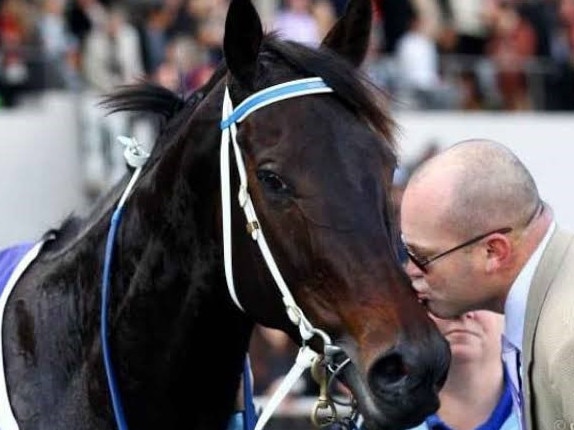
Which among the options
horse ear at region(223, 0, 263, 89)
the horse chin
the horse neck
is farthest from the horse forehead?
the horse chin

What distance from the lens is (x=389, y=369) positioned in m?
3.74

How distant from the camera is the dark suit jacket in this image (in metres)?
3.61

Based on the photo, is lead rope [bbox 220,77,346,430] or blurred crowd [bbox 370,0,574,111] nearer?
lead rope [bbox 220,77,346,430]

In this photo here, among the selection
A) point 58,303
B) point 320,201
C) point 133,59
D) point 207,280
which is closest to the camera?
point 320,201

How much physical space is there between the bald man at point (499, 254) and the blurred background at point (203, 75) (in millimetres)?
8308

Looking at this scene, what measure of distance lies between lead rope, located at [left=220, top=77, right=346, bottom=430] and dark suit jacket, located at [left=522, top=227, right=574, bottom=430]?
0.51 metres

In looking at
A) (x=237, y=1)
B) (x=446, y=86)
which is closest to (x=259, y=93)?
(x=237, y=1)

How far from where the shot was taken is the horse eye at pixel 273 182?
3973 mm

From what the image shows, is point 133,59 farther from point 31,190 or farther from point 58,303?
point 58,303

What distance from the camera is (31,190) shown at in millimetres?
14289

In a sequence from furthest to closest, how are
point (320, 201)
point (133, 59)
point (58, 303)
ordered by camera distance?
point (133, 59) → point (58, 303) → point (320, 201)

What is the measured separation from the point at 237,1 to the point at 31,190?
34.2ft

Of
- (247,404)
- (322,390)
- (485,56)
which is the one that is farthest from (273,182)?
(485,56)

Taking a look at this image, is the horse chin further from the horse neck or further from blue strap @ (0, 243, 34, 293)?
blue strap @ (0, 243, 34, 293)
